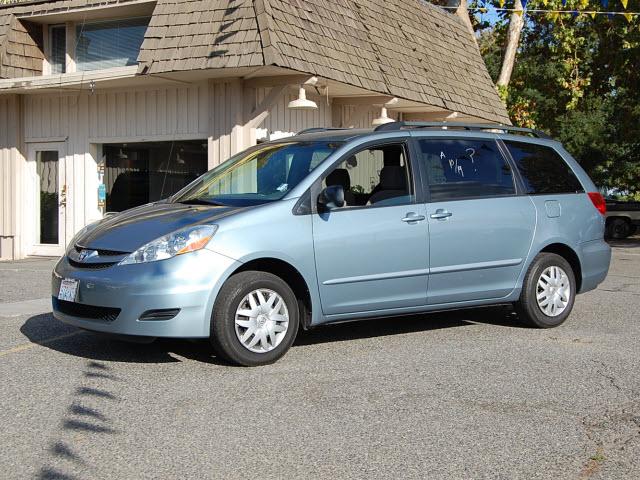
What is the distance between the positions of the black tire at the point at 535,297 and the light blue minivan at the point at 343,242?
1 centimetres

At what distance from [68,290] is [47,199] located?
1041 centimetres

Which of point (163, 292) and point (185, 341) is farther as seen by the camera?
point (185, 341)

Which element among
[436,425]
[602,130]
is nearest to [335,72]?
[436,425]

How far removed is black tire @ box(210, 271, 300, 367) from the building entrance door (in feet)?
34.2

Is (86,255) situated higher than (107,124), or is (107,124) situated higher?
(107,124)

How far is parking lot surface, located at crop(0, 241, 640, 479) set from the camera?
4.11 metres

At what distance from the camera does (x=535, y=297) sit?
7.68 meters

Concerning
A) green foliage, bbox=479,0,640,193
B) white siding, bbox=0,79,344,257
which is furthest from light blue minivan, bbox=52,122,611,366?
green foliage, bbox=479,0,640,193

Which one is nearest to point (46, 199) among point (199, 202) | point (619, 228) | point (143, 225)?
point (199, 202)

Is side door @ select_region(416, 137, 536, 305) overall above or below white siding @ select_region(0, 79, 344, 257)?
below

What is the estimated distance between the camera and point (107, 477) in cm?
389

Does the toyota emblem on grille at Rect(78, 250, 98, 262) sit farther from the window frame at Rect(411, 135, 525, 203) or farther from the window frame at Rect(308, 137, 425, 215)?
the window frame at Rect(411, 135, 525, 203)

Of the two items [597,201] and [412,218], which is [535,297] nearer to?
[597,201]

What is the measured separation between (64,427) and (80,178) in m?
11.3
